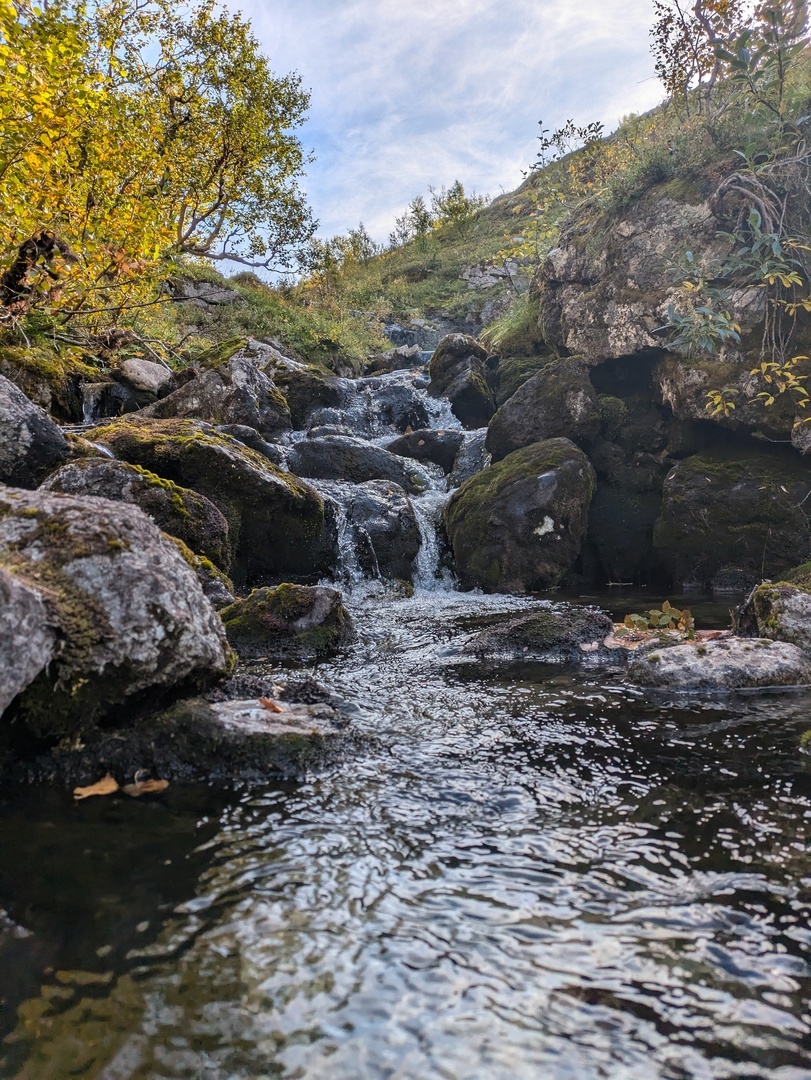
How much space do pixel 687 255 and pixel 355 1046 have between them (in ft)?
37.4

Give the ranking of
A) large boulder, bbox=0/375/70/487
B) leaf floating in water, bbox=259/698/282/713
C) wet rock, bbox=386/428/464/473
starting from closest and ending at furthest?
leaf floating in water, bbox=259/698/282/713 → large boulder, bbox=0/375/70/487 → wet rock, bbox=386/428/464/473

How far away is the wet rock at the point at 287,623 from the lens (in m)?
6.96

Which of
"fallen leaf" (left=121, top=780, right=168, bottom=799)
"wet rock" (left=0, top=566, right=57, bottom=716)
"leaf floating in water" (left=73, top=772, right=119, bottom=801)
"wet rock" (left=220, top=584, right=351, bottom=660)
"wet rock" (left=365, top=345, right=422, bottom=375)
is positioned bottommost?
"fallen leaf" (left=121, top=780, right=168, bottom=799)

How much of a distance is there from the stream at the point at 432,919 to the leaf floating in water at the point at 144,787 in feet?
0.43

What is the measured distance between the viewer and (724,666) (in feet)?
17.8

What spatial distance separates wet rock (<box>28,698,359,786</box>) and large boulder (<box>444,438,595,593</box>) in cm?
797

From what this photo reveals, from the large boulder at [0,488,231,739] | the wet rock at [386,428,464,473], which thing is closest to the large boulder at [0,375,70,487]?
the large boulder at [0,488,231,739]

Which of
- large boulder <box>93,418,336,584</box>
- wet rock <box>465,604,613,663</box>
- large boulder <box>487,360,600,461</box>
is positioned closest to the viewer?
wet rock <box>465,604,613,663</box>

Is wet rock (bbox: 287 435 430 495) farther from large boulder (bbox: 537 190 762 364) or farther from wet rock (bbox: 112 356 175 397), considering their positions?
large boulder (bbox: 537 190 762 364)

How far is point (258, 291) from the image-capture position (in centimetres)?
2956

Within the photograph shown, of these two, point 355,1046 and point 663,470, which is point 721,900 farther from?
point 663,470

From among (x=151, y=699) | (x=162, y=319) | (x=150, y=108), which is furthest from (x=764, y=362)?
(x=162, y=319)

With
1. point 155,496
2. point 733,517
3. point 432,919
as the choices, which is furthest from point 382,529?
point 432,919

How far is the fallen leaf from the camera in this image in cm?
338
